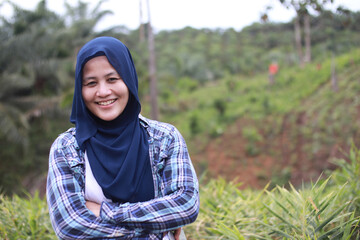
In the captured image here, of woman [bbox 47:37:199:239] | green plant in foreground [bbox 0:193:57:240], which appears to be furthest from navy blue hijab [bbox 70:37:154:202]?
green plant in foreground [bbox 0:193:57:240]

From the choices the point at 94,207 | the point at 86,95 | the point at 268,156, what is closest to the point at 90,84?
the point at 86,95

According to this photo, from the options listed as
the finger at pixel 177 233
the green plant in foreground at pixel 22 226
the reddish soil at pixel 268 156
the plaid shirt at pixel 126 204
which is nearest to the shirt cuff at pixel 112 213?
the plaid shirt at pixel 126 204

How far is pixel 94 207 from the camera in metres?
1.44

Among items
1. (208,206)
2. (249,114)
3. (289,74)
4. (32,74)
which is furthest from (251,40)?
(208,206)

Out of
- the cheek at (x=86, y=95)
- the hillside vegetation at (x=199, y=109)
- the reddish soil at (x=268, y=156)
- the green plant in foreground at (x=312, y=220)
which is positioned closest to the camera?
the cheek at (x=86, y=95)

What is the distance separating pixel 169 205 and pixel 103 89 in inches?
21.8

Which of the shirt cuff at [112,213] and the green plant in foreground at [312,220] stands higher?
the shirt cuff at [112,213]

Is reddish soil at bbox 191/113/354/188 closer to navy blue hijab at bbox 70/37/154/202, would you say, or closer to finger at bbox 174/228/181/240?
finger at bbox 174/228/181/240

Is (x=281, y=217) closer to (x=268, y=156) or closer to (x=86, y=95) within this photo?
(x=86, y=95)

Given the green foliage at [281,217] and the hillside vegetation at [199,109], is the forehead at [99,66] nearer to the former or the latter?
the green foliage at [281,217]

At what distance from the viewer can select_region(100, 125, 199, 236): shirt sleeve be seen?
1.37m

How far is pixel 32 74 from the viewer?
29.2ft

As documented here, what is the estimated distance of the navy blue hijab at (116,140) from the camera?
55.0 inches

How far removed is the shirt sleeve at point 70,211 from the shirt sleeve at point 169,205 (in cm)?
4
